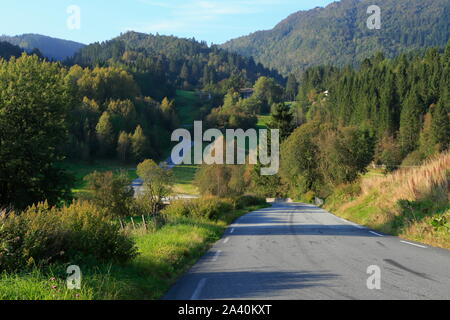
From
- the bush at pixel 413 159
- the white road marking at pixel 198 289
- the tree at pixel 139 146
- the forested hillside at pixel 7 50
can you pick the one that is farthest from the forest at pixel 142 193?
the forested hillside at pixel 7 50

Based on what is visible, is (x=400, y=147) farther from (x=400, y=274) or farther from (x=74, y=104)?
(x=400, y=274)

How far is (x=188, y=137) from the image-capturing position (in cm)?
14988

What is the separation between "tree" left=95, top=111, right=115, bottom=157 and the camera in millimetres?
122250

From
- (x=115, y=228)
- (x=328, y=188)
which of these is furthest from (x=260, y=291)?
(x=328, y=188)

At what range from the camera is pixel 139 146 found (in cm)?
12306

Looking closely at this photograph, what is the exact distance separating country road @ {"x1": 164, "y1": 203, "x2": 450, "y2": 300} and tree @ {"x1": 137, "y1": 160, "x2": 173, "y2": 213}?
2081cm

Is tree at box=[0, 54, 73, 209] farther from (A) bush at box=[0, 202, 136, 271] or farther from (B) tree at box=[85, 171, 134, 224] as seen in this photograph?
(A) bush at box=[0, 202, 136, 271]

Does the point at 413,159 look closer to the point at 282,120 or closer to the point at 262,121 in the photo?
the point at 282,120

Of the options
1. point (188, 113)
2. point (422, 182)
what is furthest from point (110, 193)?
point (188, 113)

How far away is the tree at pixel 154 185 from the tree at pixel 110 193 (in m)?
1.86

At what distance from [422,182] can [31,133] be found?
59.9 ft

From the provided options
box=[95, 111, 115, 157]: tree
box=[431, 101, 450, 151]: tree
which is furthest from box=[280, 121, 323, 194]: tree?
box=[95, 111, 115, 157]: tree

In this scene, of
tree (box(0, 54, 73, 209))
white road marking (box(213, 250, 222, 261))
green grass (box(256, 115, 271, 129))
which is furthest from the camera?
green grass (box(256, 115, 271, 129))

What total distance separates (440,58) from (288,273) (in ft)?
423
